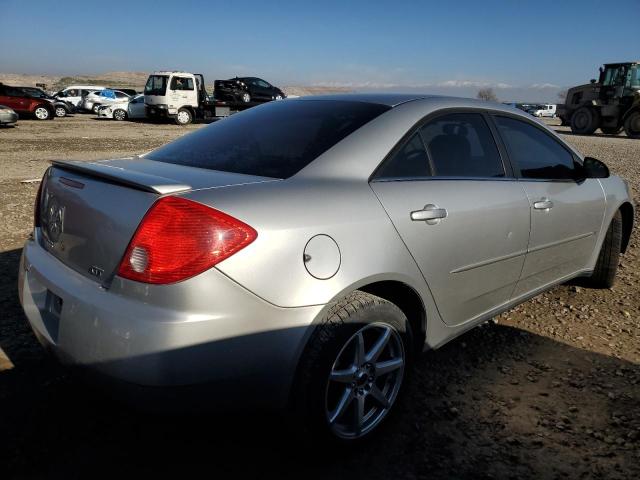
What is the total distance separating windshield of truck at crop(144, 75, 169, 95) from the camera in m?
23.1

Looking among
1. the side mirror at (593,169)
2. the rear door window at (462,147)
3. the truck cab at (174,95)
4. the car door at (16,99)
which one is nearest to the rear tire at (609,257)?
the side mirror at (593,169)

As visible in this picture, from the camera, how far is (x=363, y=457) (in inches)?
82.4

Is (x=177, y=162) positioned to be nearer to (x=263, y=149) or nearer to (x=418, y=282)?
(x=263, y=149)

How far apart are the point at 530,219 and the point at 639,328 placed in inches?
55.1

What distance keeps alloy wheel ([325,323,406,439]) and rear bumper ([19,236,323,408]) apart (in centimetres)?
27

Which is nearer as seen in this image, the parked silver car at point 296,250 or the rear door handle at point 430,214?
the parked silver car at point 296,250

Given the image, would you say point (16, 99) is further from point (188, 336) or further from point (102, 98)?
point (188, 336)

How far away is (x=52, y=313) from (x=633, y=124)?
88.1 ft

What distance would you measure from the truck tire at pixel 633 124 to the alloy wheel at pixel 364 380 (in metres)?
25.8

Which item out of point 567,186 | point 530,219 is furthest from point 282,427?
point 567,186

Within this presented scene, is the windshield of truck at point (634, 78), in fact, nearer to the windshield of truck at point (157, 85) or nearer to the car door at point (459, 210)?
the windshield of truck at point (157, 85)

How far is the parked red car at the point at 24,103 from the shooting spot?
77.2 ft

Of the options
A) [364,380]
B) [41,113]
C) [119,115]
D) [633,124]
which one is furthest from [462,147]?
[119,115]

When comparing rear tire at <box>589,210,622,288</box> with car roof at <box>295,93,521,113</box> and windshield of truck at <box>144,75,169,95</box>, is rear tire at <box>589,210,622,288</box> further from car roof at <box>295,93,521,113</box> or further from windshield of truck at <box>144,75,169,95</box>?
windshield of truck at <box>144,75,169,95</box>
